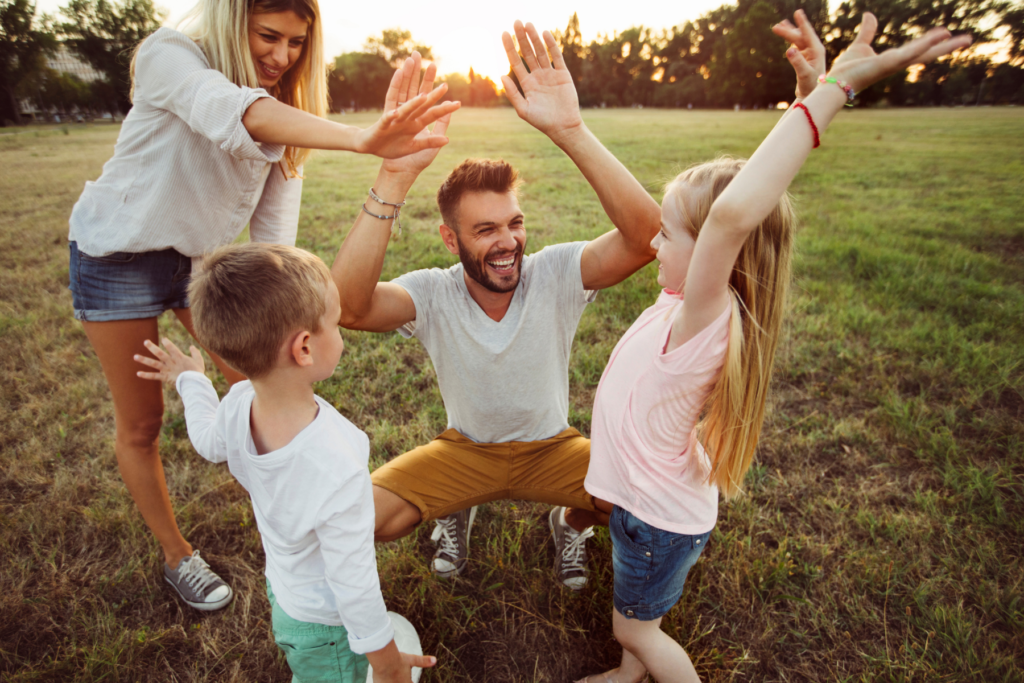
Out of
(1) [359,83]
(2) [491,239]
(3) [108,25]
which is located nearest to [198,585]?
(2) [491,239]

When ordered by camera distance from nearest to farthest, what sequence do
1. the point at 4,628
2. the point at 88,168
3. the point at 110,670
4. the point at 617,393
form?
1. the point at 617,393
2. the point at 110,670
3. the point at 4,628
4. the point at 88,168

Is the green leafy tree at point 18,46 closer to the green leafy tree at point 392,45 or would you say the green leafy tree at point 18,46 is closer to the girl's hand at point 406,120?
the girl's hand at point 406,120

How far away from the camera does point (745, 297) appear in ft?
4.99

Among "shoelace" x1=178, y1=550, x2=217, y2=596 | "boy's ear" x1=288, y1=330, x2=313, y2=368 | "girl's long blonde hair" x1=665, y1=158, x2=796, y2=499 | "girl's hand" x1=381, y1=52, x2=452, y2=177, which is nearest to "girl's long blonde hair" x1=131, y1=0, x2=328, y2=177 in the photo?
"girl's hand" x1=381, y1=52, x2=452, y2=177

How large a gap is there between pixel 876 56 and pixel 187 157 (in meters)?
2.24

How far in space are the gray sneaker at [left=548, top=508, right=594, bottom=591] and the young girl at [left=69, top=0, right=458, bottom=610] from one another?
5.19 feet

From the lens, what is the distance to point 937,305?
478 centimetres

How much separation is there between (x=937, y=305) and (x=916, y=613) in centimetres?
368

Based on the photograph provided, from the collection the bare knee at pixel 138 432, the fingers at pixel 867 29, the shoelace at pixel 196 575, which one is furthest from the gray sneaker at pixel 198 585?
the fingers at pixel 867 29

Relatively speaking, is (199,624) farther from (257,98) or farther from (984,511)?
(984,511)

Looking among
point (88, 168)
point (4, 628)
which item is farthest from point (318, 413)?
point (88, 168)

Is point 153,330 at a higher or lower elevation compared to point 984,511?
higher

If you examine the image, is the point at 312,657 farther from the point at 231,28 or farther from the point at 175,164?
the point at 231,28

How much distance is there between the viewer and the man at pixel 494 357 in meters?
2.30
